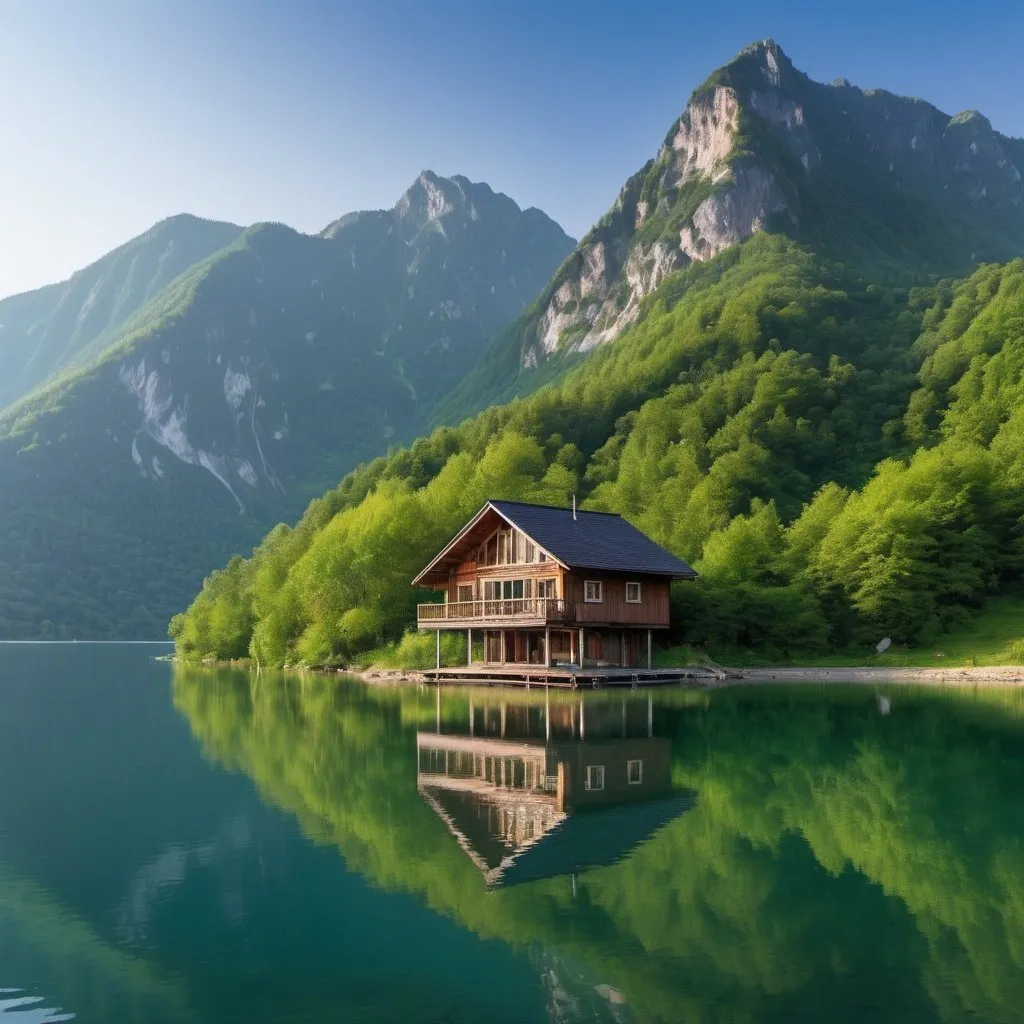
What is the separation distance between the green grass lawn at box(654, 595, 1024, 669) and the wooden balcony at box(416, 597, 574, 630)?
9.11m

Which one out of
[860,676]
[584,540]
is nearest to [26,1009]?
[584,540]

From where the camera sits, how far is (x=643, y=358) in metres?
121

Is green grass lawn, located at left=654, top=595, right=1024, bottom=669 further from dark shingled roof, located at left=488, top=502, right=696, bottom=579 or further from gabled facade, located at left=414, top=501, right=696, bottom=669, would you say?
dark shingled roof, located at left=488, top=502, right=696, bottom=579

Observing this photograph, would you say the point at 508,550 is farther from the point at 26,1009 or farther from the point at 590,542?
the point at 26,1009

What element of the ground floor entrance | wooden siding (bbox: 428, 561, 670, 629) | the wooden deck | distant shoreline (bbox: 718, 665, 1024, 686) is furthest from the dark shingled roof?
distant shoreline (bbox: 718, 665, 1024, 686)

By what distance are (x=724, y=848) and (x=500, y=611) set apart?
35.2m

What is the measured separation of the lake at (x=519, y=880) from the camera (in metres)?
8.91

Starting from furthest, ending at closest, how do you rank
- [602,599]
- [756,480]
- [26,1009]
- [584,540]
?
1. [756,480]
2. [584,540]
3. [602,599]
4. [26,1009]

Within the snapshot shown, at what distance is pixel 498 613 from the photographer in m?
49.0

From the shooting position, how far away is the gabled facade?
47.4m

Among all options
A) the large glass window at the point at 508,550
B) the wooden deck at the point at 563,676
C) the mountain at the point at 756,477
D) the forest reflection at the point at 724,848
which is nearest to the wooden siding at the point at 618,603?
the large glass window at the point at 508,550

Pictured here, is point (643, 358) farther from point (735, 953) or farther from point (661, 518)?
point (735, 953)

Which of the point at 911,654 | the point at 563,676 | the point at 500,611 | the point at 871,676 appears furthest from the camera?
the point at 911,654

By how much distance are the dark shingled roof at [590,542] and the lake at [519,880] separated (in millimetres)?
21601
